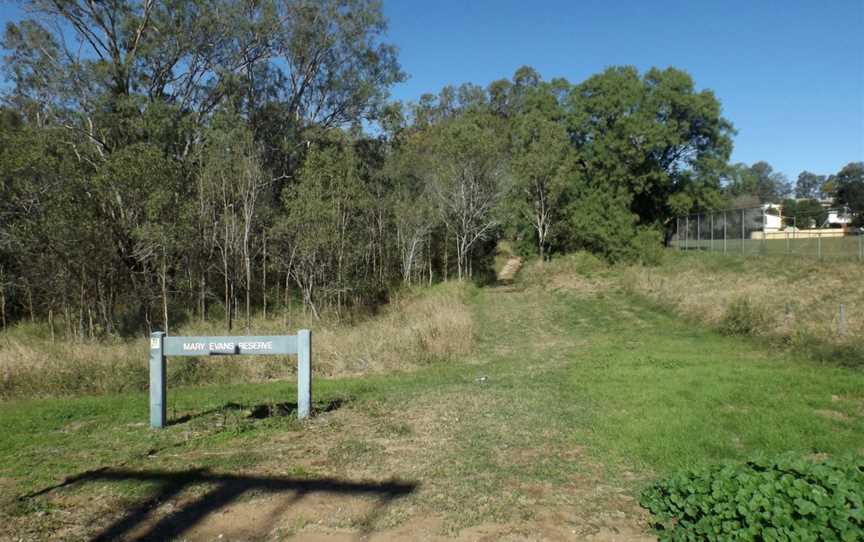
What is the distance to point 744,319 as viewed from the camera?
15.1 m

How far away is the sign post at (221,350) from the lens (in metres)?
6.88

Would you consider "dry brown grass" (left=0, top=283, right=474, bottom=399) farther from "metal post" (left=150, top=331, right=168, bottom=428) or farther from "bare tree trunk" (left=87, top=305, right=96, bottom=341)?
"bare tree trunk" (left=87, top=305, right=96, bottom=341)

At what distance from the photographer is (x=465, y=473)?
525cm

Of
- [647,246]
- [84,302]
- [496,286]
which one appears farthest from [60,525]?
[647,246]

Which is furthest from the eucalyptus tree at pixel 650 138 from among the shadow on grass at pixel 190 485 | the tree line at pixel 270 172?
the shadow on grass at pixel 190 485

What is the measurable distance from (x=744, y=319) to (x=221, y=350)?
12750mm

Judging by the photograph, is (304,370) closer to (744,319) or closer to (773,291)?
(744,319)

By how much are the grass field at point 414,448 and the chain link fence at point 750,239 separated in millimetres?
20158

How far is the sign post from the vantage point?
271 inches

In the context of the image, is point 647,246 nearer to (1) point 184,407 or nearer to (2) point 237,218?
(2) point 237,218

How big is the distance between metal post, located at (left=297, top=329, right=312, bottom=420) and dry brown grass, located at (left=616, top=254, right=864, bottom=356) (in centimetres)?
962

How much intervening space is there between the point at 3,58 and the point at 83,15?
10.9ft

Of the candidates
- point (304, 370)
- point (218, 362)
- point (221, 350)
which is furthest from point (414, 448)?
point (218, 362)

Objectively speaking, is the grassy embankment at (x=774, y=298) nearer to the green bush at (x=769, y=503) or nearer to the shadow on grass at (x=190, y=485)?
the green bush at (x=769, y=503)
